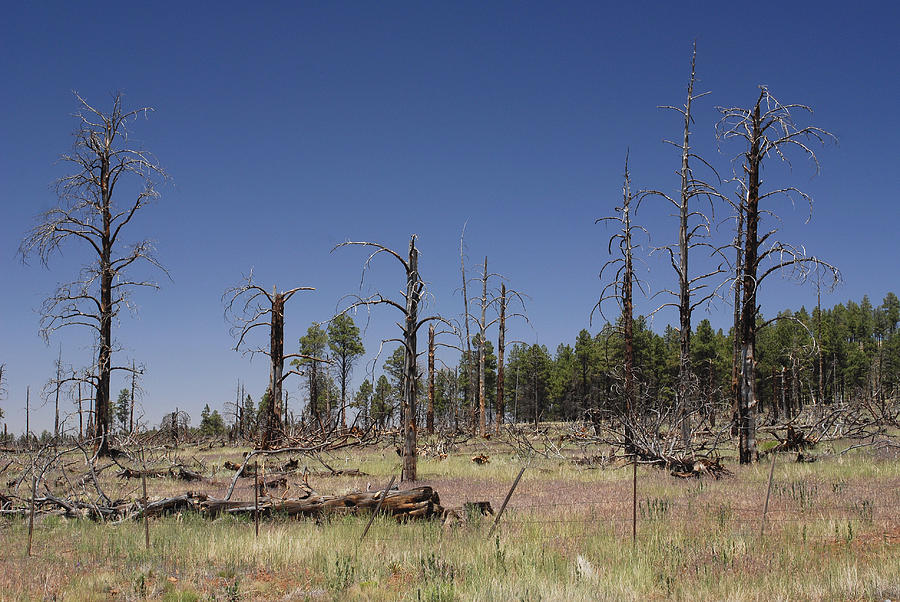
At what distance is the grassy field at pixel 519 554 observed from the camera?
236 inches

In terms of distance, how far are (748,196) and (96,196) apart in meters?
21.3

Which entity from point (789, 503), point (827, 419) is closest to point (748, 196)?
point (827, 419)

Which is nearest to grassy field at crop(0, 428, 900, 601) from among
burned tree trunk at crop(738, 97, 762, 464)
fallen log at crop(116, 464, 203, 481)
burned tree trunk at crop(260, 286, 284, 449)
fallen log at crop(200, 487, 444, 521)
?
fallen log at crop(200, 487, 444, 521)

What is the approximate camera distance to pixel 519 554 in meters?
7.12

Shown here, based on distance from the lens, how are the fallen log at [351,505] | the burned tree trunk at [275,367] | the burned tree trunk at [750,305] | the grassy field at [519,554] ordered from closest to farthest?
the grassy field at [519,554] < the fallen log at [351,505] < the burned tree trunk at [750,305] < the burned tree trunk at [275,367]

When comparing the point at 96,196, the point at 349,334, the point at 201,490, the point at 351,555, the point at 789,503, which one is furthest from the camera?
the point at 349,334

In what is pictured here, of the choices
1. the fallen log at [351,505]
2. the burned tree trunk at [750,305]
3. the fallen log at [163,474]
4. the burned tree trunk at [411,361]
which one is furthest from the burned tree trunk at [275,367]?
the burned tree trunk at [750,305]

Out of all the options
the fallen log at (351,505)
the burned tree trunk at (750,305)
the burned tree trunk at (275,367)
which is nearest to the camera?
the fallen log at (351,505)

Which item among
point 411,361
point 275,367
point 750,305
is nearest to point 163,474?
point 275,367

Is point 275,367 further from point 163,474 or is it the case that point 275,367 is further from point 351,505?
point 351,505

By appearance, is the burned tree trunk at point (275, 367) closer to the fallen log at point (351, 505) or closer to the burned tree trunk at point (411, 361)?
the burned tree trunk at point (411, 361)

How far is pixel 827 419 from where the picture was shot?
18188mm

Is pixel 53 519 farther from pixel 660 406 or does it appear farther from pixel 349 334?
pixel 349 334

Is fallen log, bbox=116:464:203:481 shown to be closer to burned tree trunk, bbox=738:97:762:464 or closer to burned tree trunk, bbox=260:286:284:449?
burned tree trunk, bbox=260:286:284:449
